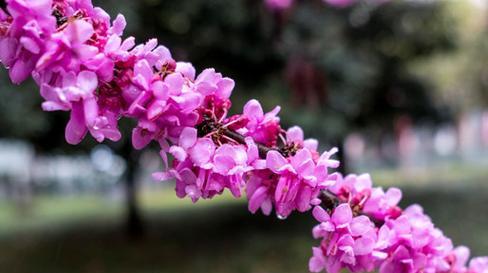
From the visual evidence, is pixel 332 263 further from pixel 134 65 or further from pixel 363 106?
pixel 363 106

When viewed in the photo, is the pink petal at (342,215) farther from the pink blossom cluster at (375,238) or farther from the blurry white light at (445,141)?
the blurry white light at (445,141)

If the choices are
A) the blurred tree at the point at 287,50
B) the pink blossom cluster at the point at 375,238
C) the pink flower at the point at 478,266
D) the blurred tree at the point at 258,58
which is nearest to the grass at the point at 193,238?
the blurred tree at the point at 258,58

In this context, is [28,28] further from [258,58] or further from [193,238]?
[193,238]

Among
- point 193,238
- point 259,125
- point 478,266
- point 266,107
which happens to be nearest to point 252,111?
point 259,125

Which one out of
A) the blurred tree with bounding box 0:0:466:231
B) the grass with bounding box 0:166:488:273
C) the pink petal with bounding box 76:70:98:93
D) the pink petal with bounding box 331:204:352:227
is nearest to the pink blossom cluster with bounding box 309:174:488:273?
the pink petal with bounding box 331:204:352:227

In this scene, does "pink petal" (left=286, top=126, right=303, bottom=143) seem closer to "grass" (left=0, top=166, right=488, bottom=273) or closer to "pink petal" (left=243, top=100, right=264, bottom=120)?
"pink petal" (left=243, top=100, right=264, bottom=120)

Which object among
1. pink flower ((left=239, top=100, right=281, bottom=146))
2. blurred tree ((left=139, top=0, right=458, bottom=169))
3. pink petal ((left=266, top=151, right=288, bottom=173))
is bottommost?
pink petal ((left=266, top=151, right=288, bottom=173))
